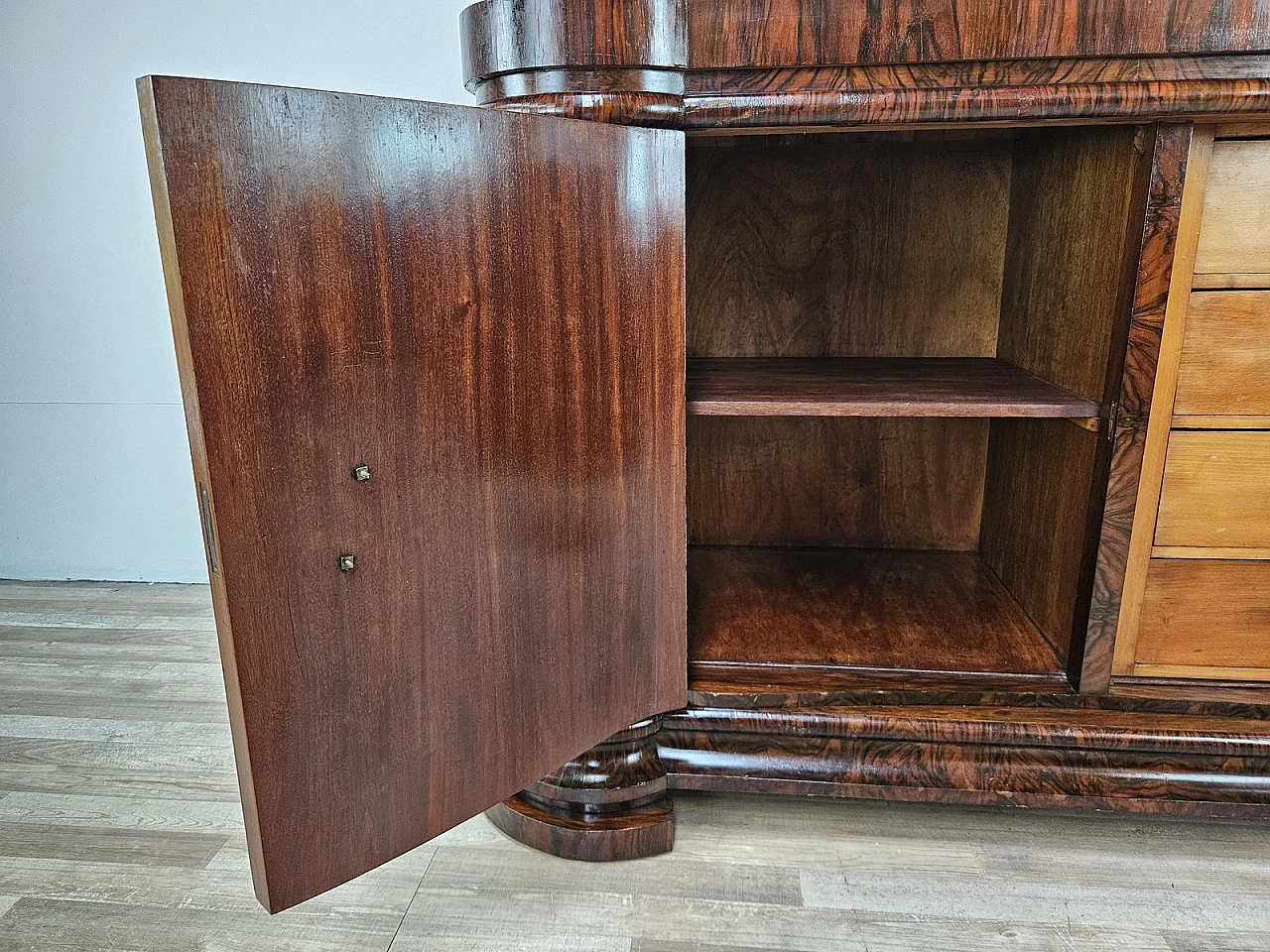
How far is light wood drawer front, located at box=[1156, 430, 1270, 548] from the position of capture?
2.69 ft

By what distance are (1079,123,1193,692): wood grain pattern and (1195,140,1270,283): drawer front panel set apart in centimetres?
3

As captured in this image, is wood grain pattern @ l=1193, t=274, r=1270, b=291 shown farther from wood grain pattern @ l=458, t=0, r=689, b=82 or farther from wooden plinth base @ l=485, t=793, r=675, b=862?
wooden plinth base @ l=485, t=793, r=675, b=862

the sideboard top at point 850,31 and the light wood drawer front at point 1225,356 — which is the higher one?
the sideboard top at point 850,31

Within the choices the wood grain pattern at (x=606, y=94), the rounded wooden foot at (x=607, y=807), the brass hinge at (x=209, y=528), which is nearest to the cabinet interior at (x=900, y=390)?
the rounded wooden foot at (x=607, y=807)

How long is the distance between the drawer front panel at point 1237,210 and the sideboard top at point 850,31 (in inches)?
3.5

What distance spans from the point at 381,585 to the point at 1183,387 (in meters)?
0.72

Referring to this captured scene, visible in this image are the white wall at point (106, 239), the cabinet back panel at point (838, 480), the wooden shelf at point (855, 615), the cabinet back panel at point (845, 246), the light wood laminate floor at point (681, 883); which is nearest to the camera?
the light wood laminate floor at point (681, 883)

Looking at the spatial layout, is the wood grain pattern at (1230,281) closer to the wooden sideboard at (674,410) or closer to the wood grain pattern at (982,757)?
the wooden sideboard at (674,410)

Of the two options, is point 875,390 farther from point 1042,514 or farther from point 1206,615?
point 1206,615

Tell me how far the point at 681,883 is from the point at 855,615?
37 cm

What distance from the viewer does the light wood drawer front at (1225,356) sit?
79 centimetres

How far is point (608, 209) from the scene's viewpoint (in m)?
0.71

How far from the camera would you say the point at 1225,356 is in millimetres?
800

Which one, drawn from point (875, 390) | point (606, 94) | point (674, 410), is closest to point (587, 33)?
point (606, 94)
